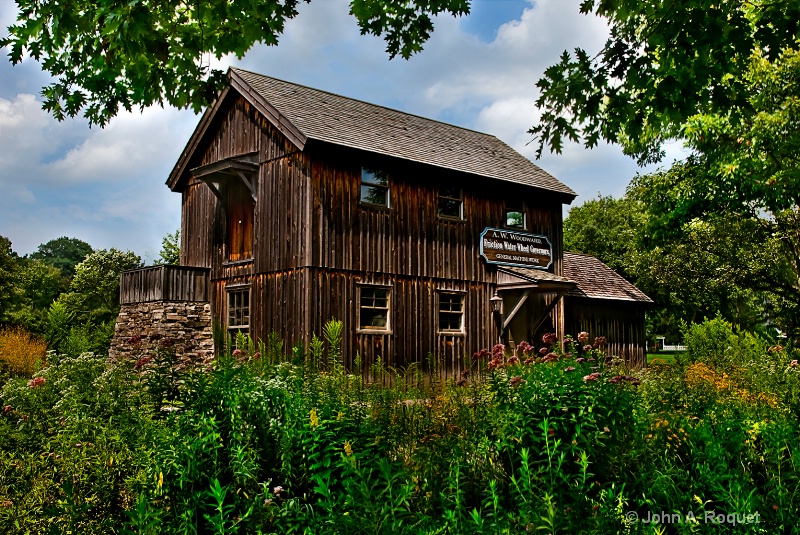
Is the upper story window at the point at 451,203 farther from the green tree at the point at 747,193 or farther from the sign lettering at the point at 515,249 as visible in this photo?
the green tree at the point at 747,193

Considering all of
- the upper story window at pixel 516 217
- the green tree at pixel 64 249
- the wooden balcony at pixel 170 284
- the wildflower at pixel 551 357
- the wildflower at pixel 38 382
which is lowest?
the wildflower at pixel 38 382

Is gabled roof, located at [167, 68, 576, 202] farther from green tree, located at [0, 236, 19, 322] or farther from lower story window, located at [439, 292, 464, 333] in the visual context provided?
green tree, located at [0, 236, 19, 322]

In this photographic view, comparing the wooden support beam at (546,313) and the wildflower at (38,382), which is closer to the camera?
the wildflower at (38,382)

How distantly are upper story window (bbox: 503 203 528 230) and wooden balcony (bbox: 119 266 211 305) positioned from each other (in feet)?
30.5

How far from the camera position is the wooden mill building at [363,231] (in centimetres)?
1694

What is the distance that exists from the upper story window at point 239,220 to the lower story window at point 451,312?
5.51 metres

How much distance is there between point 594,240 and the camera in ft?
160

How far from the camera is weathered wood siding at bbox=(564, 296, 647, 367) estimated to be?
23125 mm

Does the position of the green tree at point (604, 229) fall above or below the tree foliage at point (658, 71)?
above

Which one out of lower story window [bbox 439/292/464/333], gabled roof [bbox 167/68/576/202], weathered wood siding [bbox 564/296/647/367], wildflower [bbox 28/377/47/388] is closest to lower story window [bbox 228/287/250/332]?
gabled roof [bbox 167/68/576/202]

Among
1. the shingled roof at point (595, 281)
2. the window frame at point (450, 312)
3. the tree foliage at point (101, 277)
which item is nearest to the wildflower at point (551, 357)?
the window frame at point (450, 312)

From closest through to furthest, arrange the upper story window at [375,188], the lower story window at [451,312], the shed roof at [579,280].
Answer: the upper story window at [375,188], the lower story window at [451,312], the shed roof at [579,280]

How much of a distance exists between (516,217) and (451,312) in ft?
13.9

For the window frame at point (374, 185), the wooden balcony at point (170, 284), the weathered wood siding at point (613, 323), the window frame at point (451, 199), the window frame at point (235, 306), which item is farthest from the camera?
the weathered wood siding at point (613, 323)
